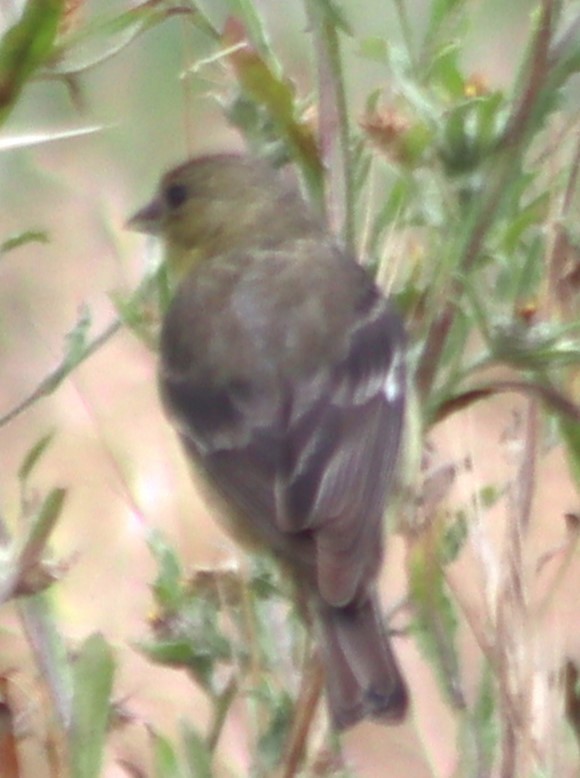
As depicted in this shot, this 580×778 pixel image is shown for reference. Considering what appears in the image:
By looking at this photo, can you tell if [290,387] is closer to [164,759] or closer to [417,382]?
[417,382]

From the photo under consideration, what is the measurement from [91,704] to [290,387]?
945 millimetres

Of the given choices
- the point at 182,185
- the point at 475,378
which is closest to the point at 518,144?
the point at 475,378

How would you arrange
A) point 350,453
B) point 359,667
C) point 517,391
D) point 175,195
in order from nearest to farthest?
point 517,391 → point 359,667 → point 350,453 → point 175,195

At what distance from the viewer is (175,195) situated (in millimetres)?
3090

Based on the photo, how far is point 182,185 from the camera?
121 inches

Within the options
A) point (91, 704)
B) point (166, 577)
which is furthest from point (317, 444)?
point (91, 704)

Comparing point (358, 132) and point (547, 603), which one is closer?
point (547, 603)

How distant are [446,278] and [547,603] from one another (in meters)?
0.35

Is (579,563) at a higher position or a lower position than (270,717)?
lower

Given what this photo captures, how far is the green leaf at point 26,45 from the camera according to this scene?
1.69 m

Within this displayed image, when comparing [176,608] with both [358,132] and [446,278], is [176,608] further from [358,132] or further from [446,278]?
[358,132]

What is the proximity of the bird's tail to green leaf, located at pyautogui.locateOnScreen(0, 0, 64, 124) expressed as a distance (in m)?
0.72

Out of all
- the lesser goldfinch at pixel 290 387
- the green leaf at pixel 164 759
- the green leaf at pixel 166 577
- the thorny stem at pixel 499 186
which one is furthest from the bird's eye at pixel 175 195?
the green leaf at pixel 164 759

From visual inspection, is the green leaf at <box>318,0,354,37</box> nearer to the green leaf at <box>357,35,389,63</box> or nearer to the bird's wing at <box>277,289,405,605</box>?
the green leaf at <box>357,35,389,63</box>
